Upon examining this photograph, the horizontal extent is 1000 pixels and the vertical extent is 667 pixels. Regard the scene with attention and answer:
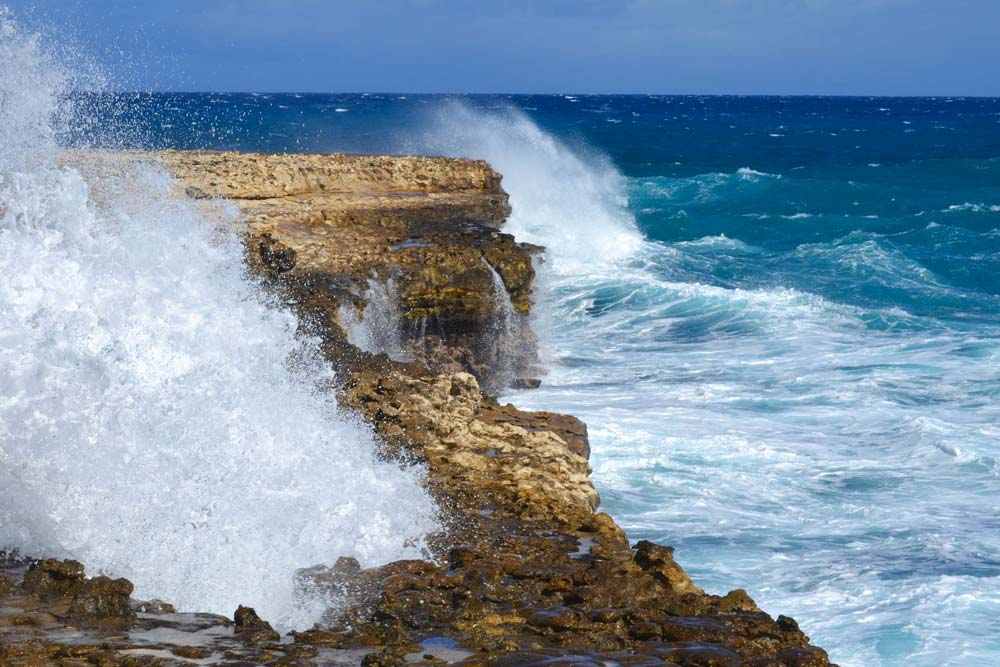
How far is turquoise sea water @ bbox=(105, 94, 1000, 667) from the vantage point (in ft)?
29.2

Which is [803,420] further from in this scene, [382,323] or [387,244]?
[387,244]

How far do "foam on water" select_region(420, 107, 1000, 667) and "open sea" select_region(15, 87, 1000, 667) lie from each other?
0.03 m

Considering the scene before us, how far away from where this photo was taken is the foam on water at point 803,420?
859cm

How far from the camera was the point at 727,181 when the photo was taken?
40062mm

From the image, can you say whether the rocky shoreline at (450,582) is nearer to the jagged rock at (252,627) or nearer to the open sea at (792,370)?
the jagged rock at (252,627)

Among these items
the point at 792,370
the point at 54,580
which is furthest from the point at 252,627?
the point at 792,370

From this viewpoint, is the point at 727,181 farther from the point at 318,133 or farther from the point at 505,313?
the point at 505,313

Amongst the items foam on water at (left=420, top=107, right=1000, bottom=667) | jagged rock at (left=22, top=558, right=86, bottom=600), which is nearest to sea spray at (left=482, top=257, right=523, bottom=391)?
foam on water at (left=420, top=107, right=1000, bottom=667)

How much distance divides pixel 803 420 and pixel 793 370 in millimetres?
2636

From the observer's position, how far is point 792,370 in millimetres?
15906

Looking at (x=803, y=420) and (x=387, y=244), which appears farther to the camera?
(x=387, y=244)

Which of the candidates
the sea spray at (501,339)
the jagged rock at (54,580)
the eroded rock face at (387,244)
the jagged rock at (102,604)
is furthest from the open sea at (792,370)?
the jagged rock at (54,580)

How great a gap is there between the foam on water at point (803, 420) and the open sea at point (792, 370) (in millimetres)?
32

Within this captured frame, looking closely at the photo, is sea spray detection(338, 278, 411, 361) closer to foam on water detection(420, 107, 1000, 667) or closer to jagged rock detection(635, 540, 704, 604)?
foam on water detection(420, 107, 1000, 667)
